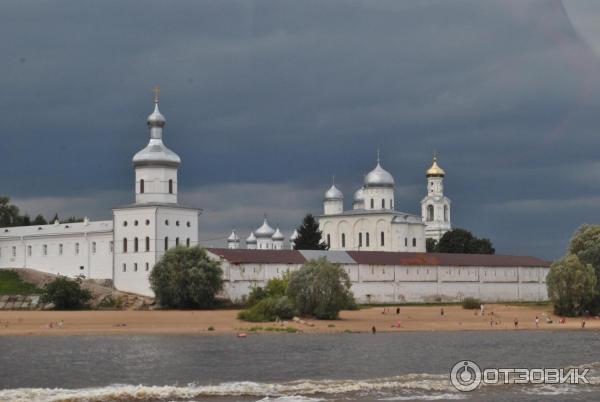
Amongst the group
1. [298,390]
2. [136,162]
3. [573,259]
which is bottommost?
[298,390]

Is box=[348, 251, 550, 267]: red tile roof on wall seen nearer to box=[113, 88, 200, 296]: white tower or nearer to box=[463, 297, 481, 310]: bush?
box=[463, 297, 481, 310]: bush

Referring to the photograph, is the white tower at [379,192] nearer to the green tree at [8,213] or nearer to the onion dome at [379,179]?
the onion dome at [379,179]

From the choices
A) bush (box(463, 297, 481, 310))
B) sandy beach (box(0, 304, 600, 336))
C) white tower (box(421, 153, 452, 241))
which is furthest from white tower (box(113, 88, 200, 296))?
white tower (box(421, 153, 452, 241))

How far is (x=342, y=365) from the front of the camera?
44.2 meters

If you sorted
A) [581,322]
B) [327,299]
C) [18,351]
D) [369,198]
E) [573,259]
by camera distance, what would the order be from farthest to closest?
[369,198] < [573,259] < [581,322] < [327,299] < [18,351]

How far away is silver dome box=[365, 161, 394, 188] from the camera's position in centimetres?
11950

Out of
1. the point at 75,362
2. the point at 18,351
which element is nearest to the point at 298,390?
the point at 75,362

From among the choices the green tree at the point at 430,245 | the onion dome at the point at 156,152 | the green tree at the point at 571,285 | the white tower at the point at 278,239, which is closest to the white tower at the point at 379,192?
the green tree at the point at 430,245

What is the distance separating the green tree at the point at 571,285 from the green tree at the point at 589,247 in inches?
79.6

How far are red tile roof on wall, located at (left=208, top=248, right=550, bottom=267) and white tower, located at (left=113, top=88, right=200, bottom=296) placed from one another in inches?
168

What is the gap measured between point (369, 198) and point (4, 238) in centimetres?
3996

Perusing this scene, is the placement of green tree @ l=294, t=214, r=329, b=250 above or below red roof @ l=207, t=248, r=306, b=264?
above

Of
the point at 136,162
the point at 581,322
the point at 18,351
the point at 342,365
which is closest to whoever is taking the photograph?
the point at 342,365

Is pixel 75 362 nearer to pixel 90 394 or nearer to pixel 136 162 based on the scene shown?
pixel 90 394
